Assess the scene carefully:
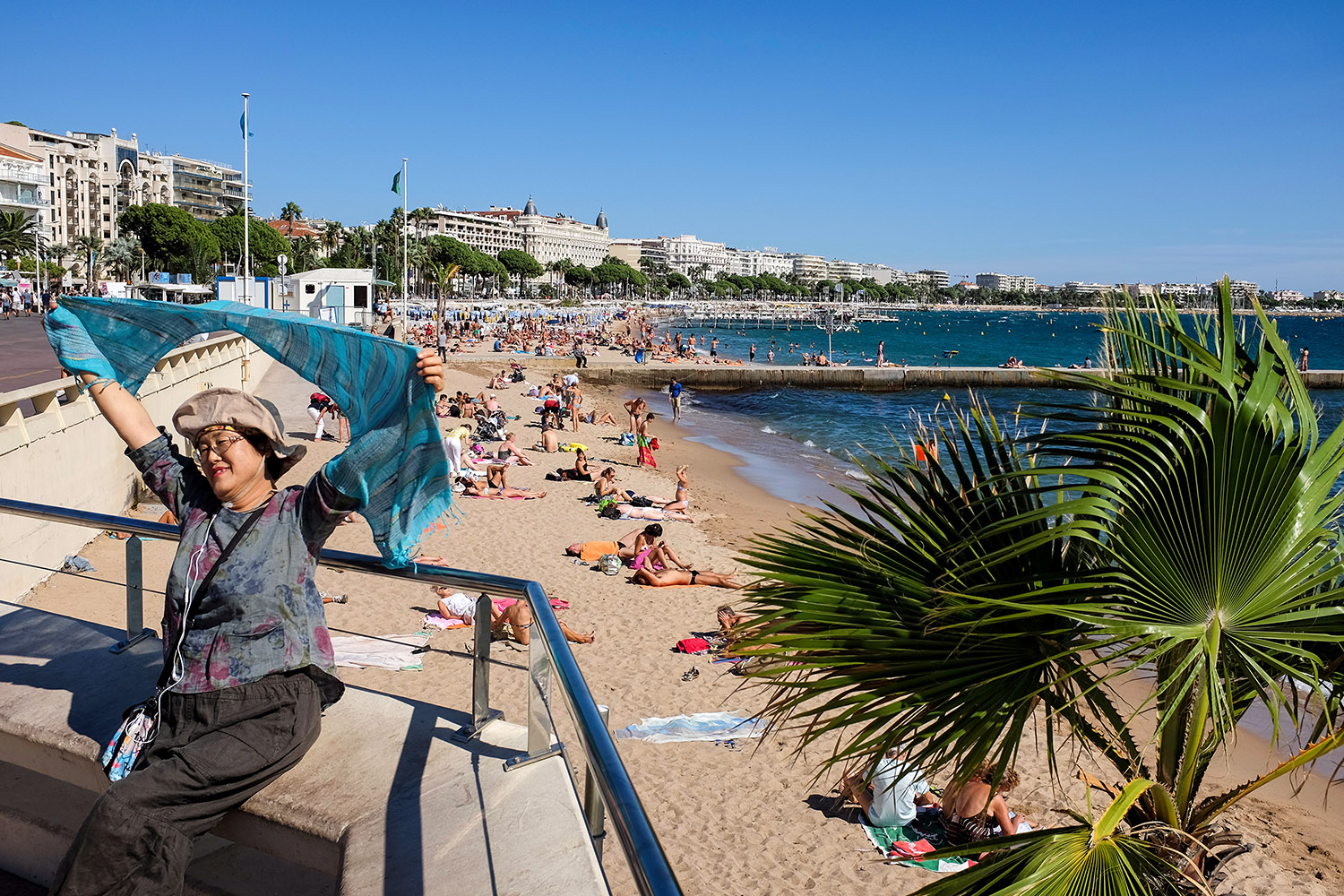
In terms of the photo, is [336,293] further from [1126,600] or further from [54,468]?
[1126,600]

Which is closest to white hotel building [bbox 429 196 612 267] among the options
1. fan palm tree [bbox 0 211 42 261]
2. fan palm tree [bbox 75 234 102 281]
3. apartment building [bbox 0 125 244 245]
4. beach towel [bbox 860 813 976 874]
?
apartment building [bbox 0 125 244 245]

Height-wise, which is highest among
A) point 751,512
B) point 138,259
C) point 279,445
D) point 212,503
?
point 138,259

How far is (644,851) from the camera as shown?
1.38 metres

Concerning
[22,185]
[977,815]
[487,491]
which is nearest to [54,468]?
[487,491]

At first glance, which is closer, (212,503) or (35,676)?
(212,503)

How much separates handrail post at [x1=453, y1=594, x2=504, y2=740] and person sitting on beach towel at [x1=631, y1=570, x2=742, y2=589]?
8.07 meters

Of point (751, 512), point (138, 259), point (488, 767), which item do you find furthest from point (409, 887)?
point (138, 259)

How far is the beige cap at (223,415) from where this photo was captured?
8.12 feet

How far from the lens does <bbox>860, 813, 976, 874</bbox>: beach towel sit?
18.7ft

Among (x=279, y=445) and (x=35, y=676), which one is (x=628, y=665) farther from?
(x=279, y=445)

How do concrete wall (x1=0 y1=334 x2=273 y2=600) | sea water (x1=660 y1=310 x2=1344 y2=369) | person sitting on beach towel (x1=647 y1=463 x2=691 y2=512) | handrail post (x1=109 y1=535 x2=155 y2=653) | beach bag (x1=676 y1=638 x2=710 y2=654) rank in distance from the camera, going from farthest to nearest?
sea water (x1=660 y1=310 x2=1344 y2=369)
person sitting on beach towel (x1=647 y1=463 x2=691 y2=512)
beach bag (x1=676 y1=638 x2=710 y2=654)
concrete wall (x1=0 y1=334 x2=273 y2=600)
handrail post (x1=109 y1=535 x2=155 y2=653)

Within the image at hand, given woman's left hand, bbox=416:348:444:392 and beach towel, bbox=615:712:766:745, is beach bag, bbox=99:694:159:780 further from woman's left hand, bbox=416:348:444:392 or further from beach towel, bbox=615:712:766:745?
beach towel, bbox=615:712:766:745

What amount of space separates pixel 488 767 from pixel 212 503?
3.54 feet

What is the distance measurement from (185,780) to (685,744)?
16.7 feet
